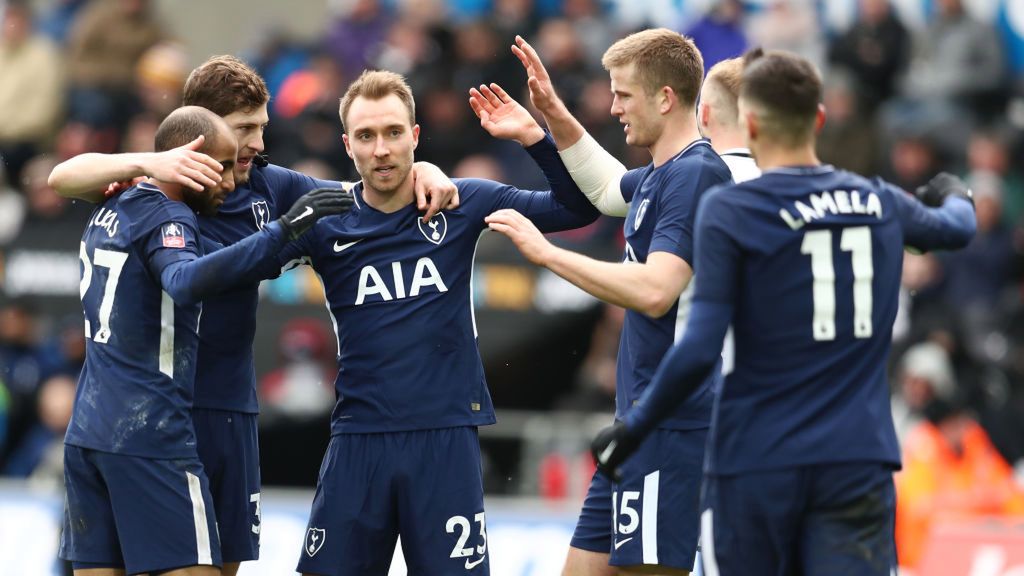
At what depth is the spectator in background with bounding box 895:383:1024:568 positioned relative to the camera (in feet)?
42.4

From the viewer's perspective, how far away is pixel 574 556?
7152 mm

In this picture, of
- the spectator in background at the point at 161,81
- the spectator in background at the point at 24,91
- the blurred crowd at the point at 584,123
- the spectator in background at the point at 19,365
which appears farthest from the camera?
the spectator in background at the point at 24,91

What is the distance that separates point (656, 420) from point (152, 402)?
220 centimetres

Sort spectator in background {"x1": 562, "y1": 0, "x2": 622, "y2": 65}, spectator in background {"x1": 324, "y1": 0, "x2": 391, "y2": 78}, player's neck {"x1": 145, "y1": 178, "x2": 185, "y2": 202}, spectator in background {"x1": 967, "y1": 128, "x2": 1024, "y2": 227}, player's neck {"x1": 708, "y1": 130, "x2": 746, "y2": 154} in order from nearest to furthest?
player's neck {"x1": 145, "y1": 178, "x2": 185, "y2": 202}, player's neck {"x1": 708, "y1": 130, "x2": 746, "y2": 154}, spectator in background {"x1": 967, "y1": 128, "x2": 1024, "y2": 227}, spectator in background {"x1": 562, "y1": 0, "x2": 622, "y2": 65}, spectator in background {"x1": 324, "y1": 0, "x2": 391, "y2": 78}

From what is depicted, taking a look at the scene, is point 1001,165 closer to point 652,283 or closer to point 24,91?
point 652,283

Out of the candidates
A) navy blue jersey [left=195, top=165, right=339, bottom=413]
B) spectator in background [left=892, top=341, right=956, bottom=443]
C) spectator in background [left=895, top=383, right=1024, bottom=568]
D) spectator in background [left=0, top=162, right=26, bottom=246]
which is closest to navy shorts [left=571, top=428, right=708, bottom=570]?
navy blue jersey [left=195, top=165, right=339, bottom=413]

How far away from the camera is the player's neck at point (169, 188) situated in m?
6.87

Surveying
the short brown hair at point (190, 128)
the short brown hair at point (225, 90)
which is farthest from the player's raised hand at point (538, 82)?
the short brown hair at point (190, 128)

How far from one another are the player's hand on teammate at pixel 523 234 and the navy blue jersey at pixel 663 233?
476mm

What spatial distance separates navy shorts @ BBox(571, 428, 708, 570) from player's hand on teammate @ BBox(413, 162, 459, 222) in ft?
4.53

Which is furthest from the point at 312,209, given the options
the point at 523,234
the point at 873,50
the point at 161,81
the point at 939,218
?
the point at 873,50

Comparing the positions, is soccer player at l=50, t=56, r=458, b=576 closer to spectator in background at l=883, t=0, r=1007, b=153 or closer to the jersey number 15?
the jersey number 15

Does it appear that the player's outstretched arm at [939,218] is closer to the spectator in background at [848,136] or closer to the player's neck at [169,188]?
the player's neck at [169,188]

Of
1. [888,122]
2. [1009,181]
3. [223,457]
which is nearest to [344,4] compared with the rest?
[888,122]
